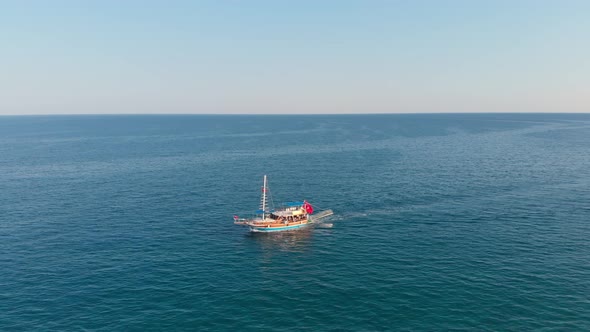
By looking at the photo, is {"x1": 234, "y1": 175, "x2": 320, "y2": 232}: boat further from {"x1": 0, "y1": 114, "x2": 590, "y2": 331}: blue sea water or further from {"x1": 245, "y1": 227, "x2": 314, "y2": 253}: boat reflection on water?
{"x1": 0, "y1": 114, "x2": 590, "y2": 331}: blue sea water

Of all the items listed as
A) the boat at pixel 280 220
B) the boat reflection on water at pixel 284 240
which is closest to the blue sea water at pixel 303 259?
the boat reflection on water at pixel 284 240

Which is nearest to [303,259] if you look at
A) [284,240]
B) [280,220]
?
[284,240]

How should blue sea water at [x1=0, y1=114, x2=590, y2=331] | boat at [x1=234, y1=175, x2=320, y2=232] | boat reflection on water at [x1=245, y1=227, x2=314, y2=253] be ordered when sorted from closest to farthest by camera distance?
blue sea water at [x1=0, y1=114, x2=590, y2=331]
boat reflection on water at [x1=245, y1=227, x2=314, y2=253]
boat at [x1=234, y1=175, x2=320, y2=232]

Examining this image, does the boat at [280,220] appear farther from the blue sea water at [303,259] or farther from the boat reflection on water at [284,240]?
the blue sea water at [303,259]

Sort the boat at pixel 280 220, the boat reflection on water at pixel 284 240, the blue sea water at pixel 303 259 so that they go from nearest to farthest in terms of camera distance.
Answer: the blue sea water at pixel 303 259 < the boat reflection on water at pixel 284 240 < the boat at pixel 280 220

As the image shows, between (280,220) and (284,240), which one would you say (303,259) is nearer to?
(284,240)

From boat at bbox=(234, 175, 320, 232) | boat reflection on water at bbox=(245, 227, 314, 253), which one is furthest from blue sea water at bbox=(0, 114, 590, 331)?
boat at bbox=(234, 175, 320, 232)

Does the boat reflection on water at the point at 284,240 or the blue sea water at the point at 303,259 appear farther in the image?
the boat reflection on water at the point at 284,240

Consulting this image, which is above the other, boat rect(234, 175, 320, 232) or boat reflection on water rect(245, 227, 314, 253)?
boat rect(234, 175, 320, 232)
